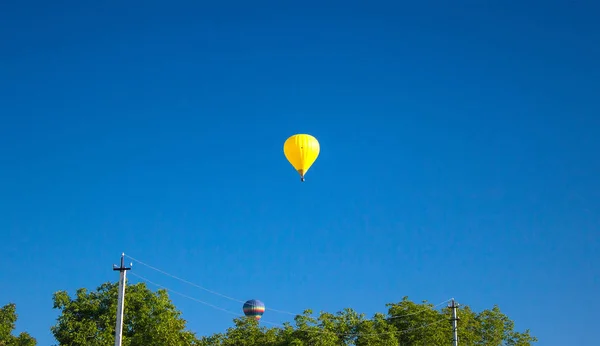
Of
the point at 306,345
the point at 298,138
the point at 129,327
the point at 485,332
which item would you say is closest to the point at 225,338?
the point at 306,345

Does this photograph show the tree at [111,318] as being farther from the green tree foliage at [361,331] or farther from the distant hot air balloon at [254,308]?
the distant hot air balloon at [254,308]

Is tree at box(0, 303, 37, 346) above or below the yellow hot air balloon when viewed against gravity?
below

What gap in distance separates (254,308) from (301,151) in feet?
257

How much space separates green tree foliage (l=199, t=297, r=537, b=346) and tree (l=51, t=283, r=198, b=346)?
11268mm

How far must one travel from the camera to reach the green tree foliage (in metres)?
77.2

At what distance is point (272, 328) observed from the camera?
83062mm

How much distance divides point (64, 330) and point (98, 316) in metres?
3.03

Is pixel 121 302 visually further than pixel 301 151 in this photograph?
No

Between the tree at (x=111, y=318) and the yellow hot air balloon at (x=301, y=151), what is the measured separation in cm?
1878

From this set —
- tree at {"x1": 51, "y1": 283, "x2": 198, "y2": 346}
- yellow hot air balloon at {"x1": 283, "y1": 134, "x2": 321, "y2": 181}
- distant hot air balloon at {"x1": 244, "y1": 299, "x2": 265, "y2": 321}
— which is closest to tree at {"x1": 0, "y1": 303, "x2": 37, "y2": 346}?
tree at {"x1": 51, "y1": 283, "x2": 198, "y2": 346}

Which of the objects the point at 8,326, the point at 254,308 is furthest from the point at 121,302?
Result: the point at 254,308

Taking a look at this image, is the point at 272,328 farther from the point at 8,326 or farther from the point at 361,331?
the point at 8,326

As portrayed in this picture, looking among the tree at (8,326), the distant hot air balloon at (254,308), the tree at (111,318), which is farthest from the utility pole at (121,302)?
the distant hot air balloon at (254,308)

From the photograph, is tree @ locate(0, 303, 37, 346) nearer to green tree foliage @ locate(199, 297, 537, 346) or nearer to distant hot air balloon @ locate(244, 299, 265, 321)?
green tree foliage @ locate(199, 297, 537, 346)
